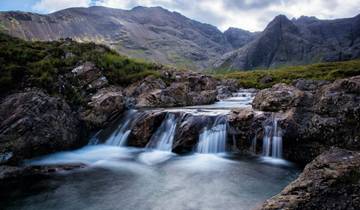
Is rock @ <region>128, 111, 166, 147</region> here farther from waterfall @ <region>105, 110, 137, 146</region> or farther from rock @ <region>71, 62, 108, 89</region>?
rock @ <region>71, 62, 108, 89</region>

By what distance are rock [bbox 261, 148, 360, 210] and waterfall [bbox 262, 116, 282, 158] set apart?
32.5ft

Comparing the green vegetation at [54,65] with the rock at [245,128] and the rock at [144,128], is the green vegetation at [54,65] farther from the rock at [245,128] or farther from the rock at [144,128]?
the rock at [245,128]

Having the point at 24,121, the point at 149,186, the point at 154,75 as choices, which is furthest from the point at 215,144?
the point at 154,75

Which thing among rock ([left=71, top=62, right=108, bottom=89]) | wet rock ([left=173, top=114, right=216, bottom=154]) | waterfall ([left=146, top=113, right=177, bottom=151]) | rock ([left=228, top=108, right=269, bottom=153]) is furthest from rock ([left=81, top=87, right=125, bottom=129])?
rock ([left=228, top=108, right=269, bottom=153])

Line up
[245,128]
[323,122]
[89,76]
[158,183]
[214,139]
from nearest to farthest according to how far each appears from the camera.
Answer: [158,183] → [323,122] → [245,128] → [214,139] → [89,76]

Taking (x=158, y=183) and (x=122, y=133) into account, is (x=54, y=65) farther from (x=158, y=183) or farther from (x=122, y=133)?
(x=158, y=183)

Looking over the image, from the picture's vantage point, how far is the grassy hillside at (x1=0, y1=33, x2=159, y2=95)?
79.0ft

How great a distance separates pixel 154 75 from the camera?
37906mm

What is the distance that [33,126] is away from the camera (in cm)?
2005

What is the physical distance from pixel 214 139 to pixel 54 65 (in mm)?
16659

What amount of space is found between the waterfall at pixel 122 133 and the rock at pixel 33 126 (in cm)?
263

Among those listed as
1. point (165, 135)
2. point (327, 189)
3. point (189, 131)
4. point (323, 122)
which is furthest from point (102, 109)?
point (327, 189)

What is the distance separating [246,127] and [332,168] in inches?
464

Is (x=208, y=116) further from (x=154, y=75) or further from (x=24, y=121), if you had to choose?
(x=154, y=75)
